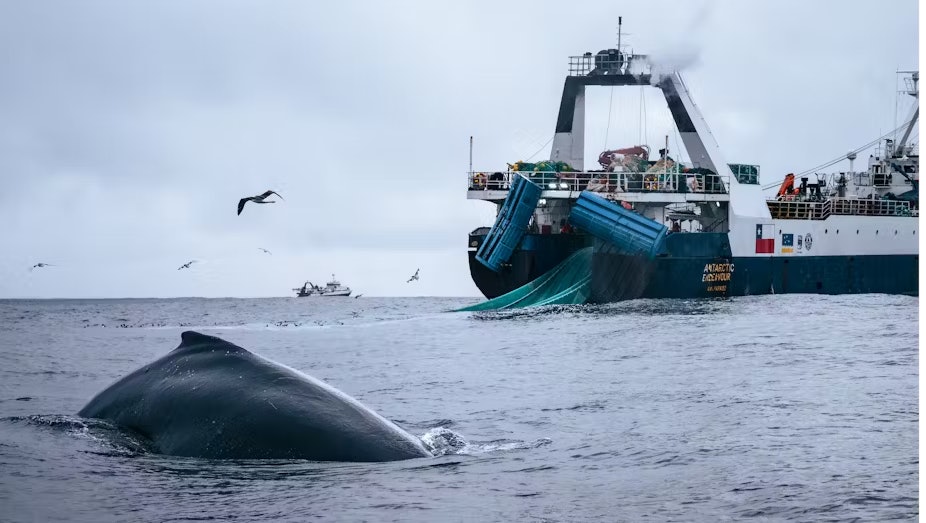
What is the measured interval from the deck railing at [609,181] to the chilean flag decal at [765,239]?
229 cm

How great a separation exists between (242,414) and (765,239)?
41.1 m

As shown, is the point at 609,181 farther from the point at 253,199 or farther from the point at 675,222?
the point at 253,199

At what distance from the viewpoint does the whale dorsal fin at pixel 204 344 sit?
31.4 ft

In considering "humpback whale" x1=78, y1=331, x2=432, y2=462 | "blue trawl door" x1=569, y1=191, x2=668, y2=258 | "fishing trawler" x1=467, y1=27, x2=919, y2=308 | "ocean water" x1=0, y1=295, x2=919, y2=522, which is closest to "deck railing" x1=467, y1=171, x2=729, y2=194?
"fishing trawler" x1=467, y1=27, x2=919, y2=308

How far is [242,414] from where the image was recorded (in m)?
A: 8.41

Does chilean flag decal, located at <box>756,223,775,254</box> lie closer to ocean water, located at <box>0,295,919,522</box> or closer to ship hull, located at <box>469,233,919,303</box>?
ship hull, located at <box>469,233,919,303</box>

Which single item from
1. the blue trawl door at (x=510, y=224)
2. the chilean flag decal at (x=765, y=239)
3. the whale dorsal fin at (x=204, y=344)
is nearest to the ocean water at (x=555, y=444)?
the whale dorsal fin at (x=204, y=344)

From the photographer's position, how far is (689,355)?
69.9 ft

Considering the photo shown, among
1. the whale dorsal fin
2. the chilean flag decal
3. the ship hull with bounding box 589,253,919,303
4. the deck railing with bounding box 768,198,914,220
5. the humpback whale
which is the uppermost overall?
the deck railing with bounding box 768,198,914,220

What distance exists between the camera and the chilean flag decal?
46875 millimetres

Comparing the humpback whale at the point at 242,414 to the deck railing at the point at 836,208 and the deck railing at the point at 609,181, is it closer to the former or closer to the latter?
the deck railing at the point at 609,181

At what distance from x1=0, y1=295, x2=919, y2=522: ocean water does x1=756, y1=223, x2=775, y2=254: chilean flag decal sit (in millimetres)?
23441

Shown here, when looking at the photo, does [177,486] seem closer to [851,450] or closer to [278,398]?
[278,398]

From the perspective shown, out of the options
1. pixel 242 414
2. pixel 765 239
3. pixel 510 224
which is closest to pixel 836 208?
pixel 765 239
